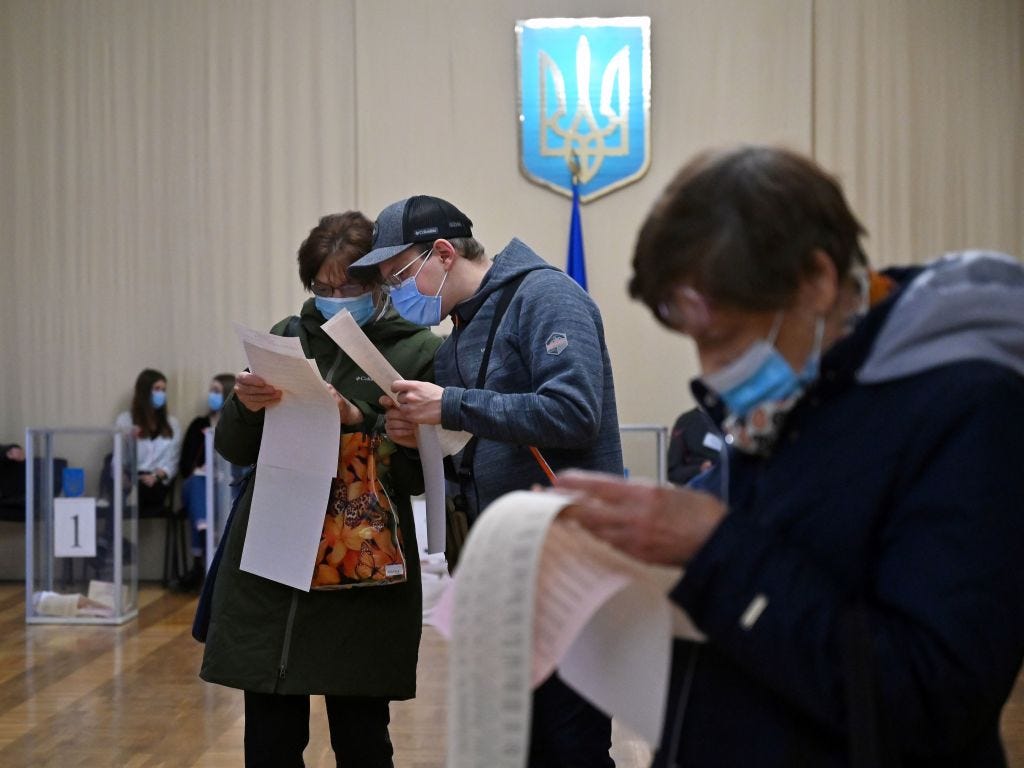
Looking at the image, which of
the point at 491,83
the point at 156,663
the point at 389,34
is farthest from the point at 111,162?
the point at 156,663

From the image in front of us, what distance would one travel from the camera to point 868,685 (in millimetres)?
1086

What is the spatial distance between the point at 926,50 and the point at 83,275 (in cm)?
656

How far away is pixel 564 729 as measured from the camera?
235 cm

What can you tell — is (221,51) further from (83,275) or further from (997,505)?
(997,505)

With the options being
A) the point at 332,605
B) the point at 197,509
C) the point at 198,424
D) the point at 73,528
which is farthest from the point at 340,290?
the point at 198,424

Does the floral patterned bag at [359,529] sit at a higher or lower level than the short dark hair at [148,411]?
higher

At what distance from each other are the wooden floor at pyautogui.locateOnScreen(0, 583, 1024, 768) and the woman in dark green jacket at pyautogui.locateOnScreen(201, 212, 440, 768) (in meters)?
1.45

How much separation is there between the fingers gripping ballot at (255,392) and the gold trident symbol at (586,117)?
6.46 metres

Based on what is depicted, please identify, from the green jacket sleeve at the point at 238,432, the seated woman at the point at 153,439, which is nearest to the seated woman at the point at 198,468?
the seated woman at the point at 153,439

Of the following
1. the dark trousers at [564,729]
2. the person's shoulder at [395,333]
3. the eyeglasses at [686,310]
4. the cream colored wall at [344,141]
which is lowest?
the dark trousers at [564,729]

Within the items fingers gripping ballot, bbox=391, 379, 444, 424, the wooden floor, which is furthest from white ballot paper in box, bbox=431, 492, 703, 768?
the wooden floor

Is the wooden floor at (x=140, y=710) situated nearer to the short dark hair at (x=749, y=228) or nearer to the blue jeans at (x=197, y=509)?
the blue jeans at (x=197, y=509)

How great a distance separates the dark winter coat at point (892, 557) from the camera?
1.09 m

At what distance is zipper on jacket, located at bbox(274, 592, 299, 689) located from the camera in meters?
2.73
